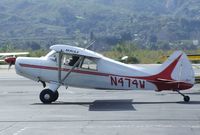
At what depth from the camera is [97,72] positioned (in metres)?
21.6

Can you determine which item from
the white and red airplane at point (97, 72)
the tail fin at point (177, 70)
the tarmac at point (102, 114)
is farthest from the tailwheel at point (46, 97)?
the tail fin at point (177, 70)

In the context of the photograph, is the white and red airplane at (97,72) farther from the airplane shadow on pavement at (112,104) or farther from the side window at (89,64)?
the airplane shadow on pavement at (112,104)

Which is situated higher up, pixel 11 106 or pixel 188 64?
pixel 188 64

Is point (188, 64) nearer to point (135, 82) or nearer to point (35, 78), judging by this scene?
point (135, 82)

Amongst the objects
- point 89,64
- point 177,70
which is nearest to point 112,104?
point 89,64

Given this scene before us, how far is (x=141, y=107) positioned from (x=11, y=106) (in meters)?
4.25

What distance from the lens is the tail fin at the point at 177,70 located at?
21.0 metres

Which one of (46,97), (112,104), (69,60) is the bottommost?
(112,104)

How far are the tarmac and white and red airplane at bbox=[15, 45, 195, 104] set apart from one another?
1.91 feet

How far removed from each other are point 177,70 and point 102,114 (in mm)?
4404

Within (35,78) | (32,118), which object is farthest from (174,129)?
(35,78)

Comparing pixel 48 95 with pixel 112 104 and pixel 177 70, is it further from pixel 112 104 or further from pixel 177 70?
pixel 177 70

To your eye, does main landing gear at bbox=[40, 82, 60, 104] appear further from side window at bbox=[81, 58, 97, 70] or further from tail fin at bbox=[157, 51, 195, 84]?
tail fin at bbox=[157, 51, 195, 84]

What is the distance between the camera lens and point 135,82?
21.0m
